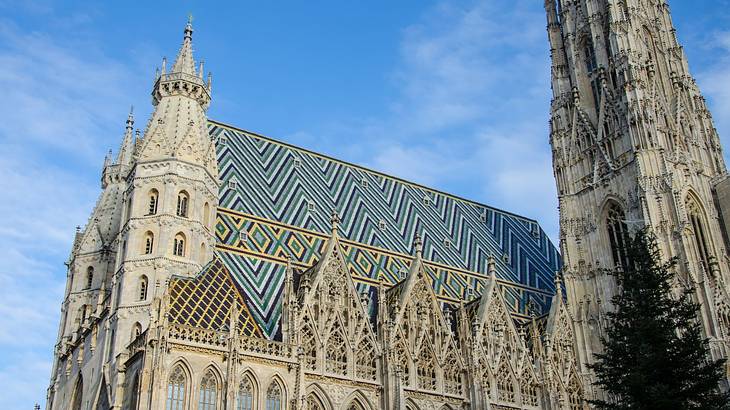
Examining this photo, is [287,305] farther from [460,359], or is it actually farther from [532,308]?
[532,308]

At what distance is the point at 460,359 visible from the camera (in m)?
30.7

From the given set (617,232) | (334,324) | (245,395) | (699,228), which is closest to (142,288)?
(245,395)

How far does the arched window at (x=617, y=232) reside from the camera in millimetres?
35625

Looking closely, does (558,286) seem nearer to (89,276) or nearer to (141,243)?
(141,243)

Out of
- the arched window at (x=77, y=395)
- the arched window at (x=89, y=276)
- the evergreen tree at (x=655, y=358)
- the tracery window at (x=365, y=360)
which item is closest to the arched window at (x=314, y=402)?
the tracery window at (x=365, y=360)

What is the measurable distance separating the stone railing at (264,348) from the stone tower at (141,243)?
3.23 metres

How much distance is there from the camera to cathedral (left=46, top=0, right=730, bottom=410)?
25.8 metres

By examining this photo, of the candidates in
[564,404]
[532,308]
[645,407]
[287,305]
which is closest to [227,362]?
[287,305]

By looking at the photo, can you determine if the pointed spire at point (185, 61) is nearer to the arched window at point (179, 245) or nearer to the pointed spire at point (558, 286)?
the arched window at point (179, 245)

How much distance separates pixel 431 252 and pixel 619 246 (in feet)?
29.0

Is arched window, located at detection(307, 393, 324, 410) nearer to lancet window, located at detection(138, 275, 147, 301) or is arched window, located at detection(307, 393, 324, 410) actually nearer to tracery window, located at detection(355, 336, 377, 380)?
tracery window, located at detection(355, 336, 377, 380)

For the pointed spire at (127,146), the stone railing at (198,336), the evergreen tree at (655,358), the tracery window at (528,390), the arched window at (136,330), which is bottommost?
the evergreen tree at (655,358)

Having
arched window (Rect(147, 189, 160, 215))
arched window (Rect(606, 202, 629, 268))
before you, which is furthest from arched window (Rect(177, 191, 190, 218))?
arched window (Rect(606, 202, 629, 268))

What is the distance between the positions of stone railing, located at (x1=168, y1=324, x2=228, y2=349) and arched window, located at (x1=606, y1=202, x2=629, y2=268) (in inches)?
772
